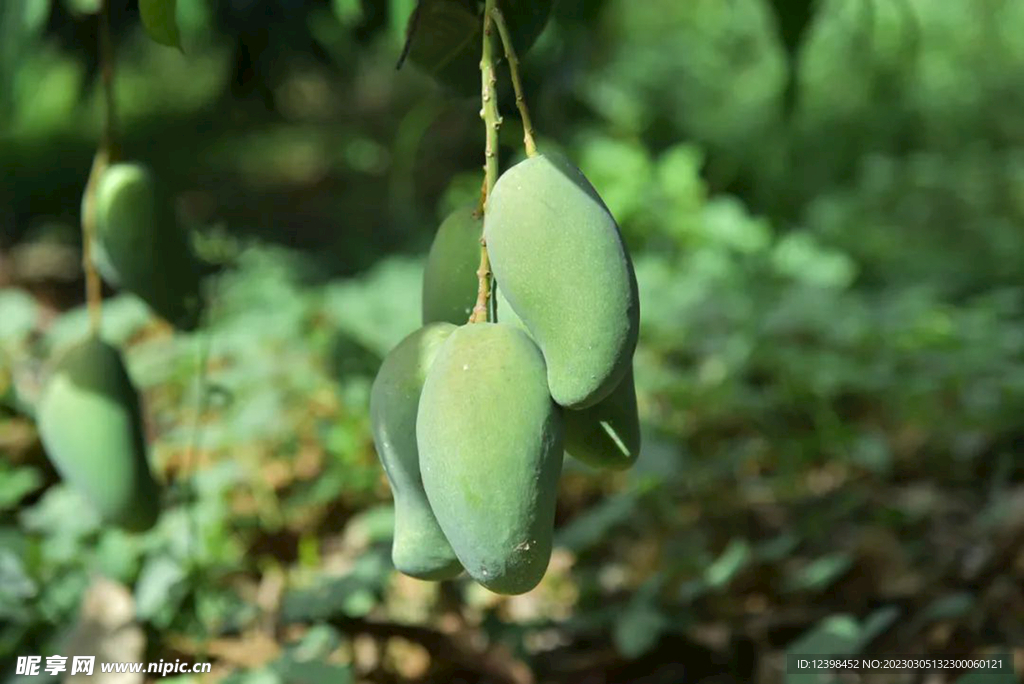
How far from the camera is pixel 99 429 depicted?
0.92 meters

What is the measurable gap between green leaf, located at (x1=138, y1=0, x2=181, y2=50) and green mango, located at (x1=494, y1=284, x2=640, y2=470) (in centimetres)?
25

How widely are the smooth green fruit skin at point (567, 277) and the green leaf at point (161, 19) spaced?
25 cm

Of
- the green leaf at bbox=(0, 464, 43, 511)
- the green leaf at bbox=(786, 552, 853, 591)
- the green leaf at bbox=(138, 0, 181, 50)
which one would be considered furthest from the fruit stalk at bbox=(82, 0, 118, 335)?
the green leaf at bbox=(786, 552, 853, 591)

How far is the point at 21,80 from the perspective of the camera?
0.89 meters

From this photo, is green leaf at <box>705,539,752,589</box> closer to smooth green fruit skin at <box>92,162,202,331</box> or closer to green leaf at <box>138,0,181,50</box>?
smooth green fruit skin at <box>92,162,202,331</box>

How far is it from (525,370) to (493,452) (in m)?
0.04

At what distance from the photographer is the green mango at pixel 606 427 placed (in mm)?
604

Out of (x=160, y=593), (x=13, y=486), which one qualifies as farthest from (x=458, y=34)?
(x=13, y=486)

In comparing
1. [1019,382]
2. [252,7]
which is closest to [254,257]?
[252,7]

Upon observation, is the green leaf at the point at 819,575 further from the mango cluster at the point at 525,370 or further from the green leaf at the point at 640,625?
the mango cluster at the point at 525,370

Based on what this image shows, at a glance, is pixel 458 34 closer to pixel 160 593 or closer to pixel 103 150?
pixel 103 150

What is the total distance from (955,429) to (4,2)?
129 centimetres

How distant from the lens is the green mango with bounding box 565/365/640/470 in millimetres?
604

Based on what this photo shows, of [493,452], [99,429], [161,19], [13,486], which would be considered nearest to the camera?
[493,452]
